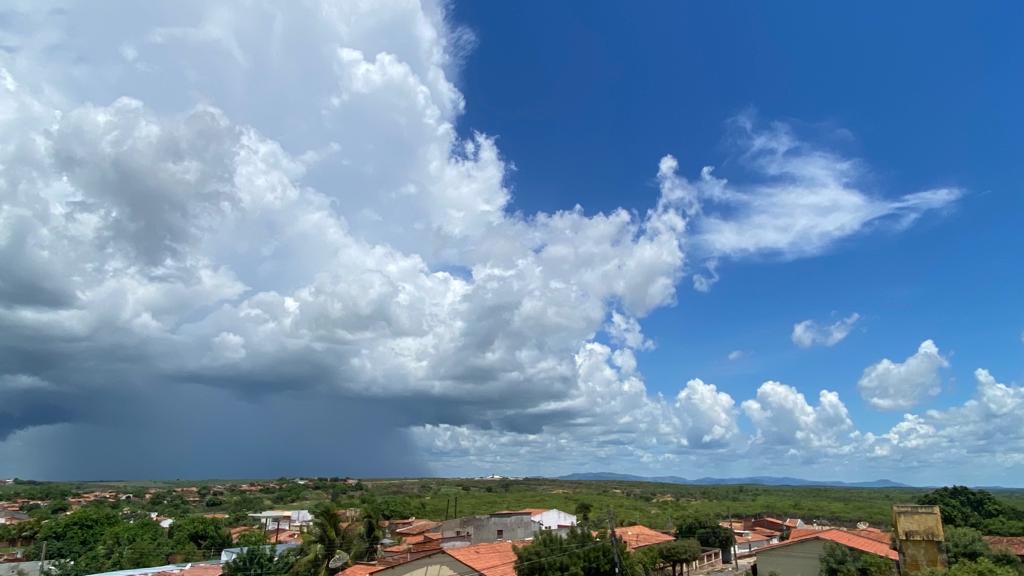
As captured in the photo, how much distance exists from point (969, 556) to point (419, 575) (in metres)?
37.7

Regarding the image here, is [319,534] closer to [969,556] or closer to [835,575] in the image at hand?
[835,575]

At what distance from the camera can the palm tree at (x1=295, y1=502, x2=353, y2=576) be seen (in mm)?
49500

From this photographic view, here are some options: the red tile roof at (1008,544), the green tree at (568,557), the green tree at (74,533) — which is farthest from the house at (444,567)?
the green tree at (74,533)

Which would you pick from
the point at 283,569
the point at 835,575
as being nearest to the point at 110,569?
the point at 283,569

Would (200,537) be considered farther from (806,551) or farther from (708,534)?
(806,551)

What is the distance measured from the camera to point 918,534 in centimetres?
1470

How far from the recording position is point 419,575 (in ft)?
130

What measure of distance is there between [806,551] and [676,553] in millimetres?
13219

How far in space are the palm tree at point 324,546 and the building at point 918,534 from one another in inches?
1683

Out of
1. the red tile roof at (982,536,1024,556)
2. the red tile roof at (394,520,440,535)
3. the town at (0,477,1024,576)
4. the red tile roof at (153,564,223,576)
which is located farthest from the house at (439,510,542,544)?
the red tile roof at (982,536,1024,556)

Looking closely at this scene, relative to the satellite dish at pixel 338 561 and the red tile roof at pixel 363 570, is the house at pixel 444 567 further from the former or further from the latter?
the satellite dish at pixel 338 561

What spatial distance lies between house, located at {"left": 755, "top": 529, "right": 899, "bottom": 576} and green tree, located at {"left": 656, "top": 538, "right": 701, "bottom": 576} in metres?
8.93

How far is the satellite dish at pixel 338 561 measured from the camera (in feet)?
171

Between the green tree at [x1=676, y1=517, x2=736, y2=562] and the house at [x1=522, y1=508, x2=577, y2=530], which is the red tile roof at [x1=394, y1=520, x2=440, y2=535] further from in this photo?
the green tree at [x1=676, y1=517, x2=736, y2=562]
